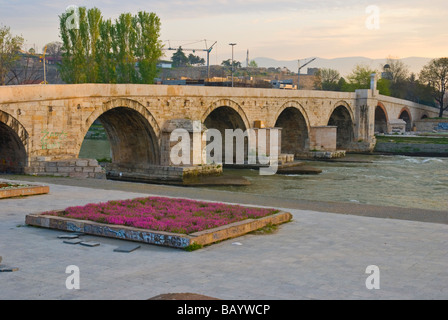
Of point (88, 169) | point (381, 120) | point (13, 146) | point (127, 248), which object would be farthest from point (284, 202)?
point (381, 120)

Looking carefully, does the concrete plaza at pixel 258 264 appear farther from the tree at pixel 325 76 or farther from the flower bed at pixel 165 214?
the tree at pixel 325 76

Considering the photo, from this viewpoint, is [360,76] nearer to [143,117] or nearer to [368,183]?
[368,183]

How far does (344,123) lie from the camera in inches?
1644

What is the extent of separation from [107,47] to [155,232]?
31535 mm

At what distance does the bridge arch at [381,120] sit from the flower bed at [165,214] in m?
43.6

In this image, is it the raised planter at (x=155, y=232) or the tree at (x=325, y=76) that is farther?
the tree at (x=325, y=76)

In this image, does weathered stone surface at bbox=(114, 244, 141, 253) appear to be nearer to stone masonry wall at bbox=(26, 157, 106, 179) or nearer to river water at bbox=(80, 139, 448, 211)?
stone masonry wall at bbox=(26, 157, 106, 179)

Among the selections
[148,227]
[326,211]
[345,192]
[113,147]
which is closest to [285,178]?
[345,192]

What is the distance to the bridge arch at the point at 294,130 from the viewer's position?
117 feet

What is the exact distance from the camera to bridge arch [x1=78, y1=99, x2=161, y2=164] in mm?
22656

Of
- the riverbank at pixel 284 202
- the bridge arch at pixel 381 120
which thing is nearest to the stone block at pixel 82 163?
the riverbank at pixel 284 202

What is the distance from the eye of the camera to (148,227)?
7832 millimetres

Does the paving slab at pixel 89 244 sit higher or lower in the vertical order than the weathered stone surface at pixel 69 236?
lower
